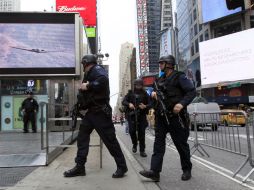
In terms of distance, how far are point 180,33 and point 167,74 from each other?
8625 cm

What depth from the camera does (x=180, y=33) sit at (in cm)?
9062

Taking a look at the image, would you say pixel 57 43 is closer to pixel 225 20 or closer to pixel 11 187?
pixel 11 187

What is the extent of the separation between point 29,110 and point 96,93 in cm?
956

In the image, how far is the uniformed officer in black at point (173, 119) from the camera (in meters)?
5.82

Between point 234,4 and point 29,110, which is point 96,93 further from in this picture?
point 234,4

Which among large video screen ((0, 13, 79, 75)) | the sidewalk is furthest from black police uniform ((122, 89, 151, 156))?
large video screen ((0, 13, 79, 75))

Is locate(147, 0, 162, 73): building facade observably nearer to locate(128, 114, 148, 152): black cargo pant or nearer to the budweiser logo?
the budweiser logo

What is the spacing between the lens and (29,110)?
49.6 feet

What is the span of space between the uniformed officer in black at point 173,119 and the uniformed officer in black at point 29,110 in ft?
32.4

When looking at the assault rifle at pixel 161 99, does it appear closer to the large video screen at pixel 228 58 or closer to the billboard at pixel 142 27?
the large video screen at pixel 228 58

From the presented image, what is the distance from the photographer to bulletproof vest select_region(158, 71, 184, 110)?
591 centimetres

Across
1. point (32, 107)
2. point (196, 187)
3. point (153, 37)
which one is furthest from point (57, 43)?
point (153, 37)

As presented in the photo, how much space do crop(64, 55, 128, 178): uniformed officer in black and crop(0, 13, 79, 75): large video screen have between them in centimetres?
1150

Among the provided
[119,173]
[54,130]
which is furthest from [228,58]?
[119,173]
